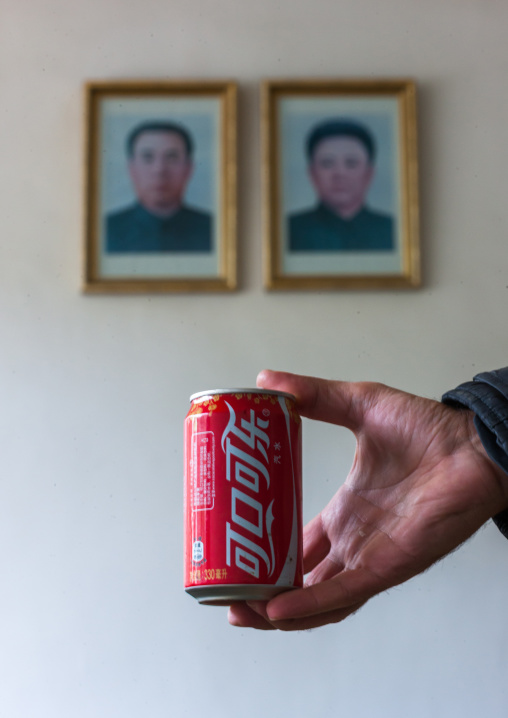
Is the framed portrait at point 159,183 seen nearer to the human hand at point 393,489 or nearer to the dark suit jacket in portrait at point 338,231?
the dark suit jacket in portrait at point 338,231

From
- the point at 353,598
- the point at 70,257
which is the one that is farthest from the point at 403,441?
the point at 70,257

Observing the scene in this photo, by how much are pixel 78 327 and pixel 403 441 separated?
922 mm

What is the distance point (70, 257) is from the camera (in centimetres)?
177

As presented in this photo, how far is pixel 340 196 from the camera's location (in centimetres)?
Answer: 179

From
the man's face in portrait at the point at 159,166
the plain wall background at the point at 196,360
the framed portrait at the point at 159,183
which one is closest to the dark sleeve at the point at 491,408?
the plain wall background at the point at 196,360

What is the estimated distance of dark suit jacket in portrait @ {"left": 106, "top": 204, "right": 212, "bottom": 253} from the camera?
5.79 ft

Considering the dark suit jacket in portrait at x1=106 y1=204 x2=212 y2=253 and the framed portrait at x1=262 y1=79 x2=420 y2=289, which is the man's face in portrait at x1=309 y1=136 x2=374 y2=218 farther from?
the dark suit jacket in portrait at x1=106 y1=204 x2=212 y2=253

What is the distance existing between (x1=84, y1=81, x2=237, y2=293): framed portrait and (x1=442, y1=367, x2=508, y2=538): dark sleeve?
0.87 m

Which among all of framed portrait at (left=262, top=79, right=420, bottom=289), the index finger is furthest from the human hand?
framed portrait at (left=262, top=79, right=420, bottom=289)

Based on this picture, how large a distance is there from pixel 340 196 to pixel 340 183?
30 millimetres

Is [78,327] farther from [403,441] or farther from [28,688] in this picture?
[403,441]

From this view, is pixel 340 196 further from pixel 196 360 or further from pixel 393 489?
pixel 393 489

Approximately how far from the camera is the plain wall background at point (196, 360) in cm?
160

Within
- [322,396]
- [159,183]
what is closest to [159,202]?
[159,183]
